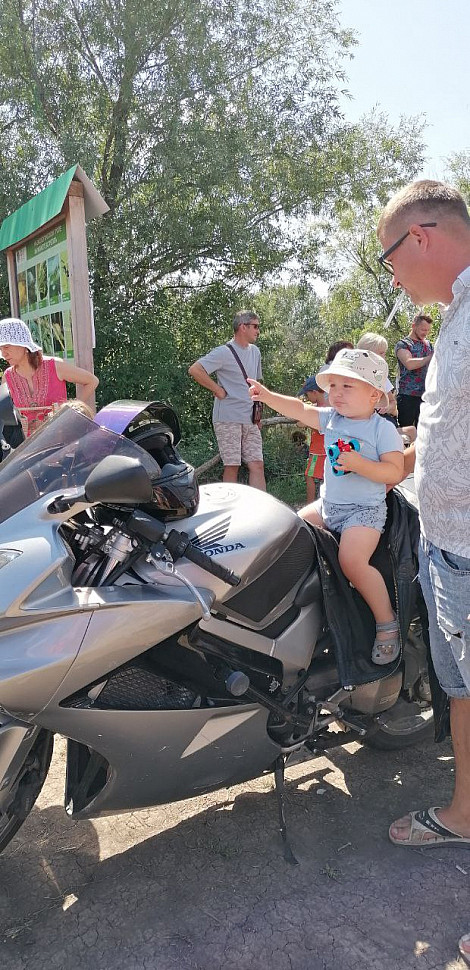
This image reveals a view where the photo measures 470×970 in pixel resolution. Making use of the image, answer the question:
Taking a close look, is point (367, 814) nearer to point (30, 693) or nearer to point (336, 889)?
point (336, 889)

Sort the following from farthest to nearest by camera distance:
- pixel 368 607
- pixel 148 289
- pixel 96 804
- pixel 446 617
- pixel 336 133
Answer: pixel 336 133
pixel 148 289
pixel 368 607
pixel 446 617
pixel 96 804

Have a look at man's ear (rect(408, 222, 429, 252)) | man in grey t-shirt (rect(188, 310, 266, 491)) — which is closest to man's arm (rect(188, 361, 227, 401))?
man in grey t-shirt (rect(188, 310, 266, 491))

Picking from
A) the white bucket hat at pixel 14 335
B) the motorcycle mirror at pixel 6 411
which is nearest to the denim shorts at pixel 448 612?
the motorcycle mirror at pixel 6 411

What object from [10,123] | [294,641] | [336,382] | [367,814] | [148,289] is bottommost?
[367,814]

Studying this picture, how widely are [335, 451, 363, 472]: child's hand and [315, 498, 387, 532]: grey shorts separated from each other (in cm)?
18

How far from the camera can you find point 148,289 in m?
10.9

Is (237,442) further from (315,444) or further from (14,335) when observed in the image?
(14,335)

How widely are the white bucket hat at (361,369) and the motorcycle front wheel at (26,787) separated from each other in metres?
1.59

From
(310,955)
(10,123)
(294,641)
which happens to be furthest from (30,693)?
(10,123)

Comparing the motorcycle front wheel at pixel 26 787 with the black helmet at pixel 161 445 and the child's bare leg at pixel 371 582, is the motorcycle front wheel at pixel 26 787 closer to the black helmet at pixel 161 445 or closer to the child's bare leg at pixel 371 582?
the black helmet at pixel 161 445

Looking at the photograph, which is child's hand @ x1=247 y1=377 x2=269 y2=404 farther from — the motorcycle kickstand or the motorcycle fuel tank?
the motorcycle kickstand

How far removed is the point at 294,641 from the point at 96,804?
31.7 inches

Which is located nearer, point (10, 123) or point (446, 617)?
point (446, 617)

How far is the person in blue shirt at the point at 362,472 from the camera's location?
256 cm
